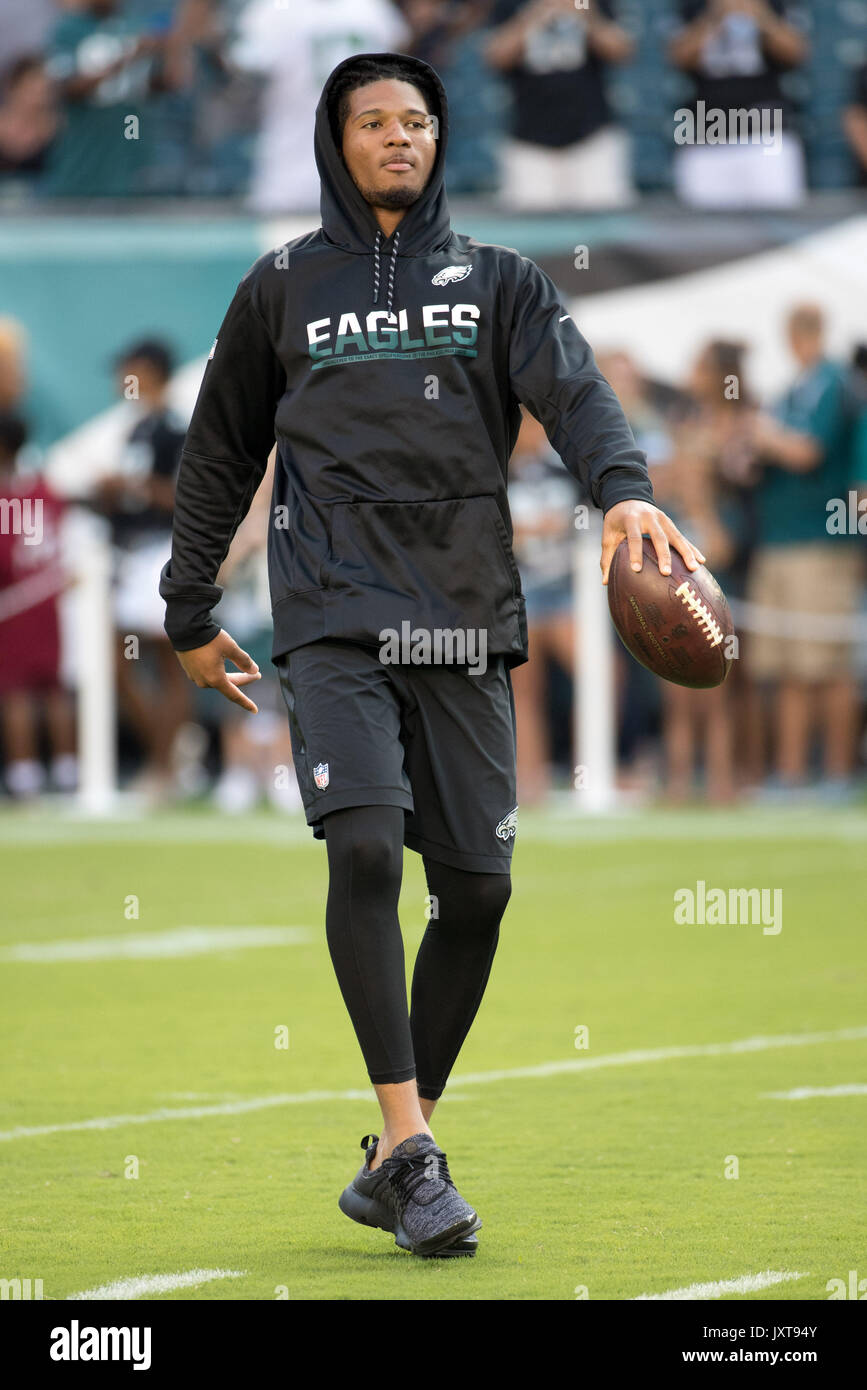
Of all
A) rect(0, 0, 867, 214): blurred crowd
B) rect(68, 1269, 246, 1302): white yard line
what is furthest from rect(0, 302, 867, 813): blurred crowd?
rect(68, 1269, 246, 1302): white yard line

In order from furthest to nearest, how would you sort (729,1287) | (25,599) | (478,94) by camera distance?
(478,94) < (25,599) < (729,1287)

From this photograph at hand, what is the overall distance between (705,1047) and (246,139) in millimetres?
10964

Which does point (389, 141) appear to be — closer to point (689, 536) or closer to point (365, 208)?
point (365, 208)

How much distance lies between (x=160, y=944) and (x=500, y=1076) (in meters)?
2.94

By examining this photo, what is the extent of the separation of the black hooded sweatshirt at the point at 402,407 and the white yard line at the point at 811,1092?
1.74 m

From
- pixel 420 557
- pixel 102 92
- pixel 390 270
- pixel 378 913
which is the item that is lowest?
pixel 378 913

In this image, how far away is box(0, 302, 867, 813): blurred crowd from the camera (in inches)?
551

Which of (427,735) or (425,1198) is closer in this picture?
(425,1198)

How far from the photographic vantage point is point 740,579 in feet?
47.4

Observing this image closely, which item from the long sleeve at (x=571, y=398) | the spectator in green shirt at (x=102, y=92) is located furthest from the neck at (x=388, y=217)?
the spectator in green shirt at (x=102, y=92)

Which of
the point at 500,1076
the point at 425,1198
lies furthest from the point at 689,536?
the point at 425,1198

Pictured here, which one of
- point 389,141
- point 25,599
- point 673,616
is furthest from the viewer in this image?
point 25,599

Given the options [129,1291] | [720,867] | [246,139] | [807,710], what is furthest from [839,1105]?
[246,139]

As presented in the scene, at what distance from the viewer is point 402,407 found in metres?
4.60
